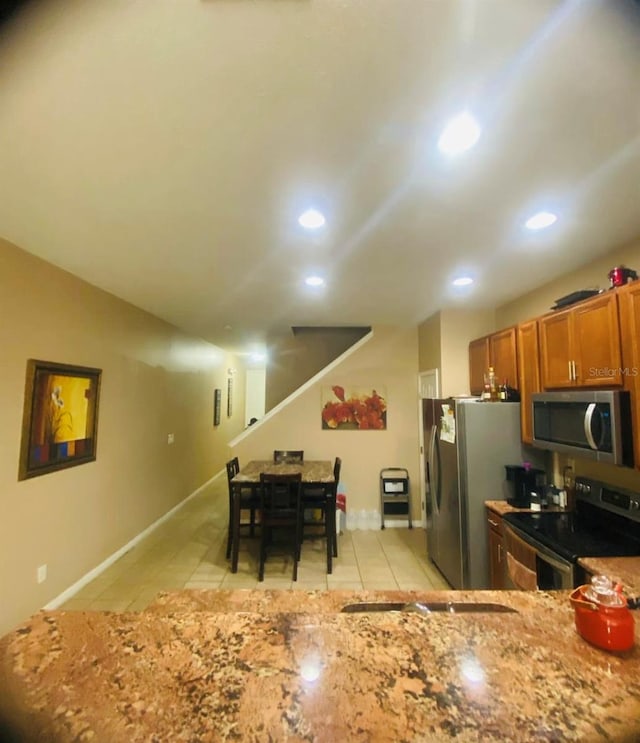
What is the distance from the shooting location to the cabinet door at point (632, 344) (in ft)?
6.20

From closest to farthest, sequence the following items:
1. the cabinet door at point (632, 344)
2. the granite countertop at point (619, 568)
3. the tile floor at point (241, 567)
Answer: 1. the granite countertop at point (619, 568)
2. the cabinet door at point (632, 344)
3. the tile floor at point (241, 567)

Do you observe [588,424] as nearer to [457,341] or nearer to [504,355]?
[504,355]

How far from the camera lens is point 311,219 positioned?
210 cm

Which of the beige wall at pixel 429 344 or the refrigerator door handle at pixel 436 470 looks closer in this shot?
the refrigerator door handle at pixel 436 470

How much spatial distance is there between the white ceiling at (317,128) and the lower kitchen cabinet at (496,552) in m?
1.97

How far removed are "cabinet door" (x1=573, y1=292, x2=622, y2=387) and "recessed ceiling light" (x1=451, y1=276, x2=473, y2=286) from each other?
0.96m

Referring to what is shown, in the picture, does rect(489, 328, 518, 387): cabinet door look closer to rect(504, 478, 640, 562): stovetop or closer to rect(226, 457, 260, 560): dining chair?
rect(504, 478, 640, 562): stovetop

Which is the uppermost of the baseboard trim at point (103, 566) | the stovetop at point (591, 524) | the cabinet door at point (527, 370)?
the cabinet door at point (527, 370)

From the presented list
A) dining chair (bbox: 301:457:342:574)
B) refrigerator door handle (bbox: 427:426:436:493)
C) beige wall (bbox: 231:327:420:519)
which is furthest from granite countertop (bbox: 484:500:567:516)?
beige wall (bbox: 231:327:420:519)

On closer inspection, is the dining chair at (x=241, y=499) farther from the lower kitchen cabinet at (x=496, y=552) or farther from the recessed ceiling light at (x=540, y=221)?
the recessed ceiling light at (x=540, y=221)

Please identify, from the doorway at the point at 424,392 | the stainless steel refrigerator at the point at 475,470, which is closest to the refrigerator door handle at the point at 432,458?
the stainless steel refrigerator at the point at 475,470

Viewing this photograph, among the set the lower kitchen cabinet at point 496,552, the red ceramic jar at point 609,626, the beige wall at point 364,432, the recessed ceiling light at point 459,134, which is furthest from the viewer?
the beige wall at point 364,432

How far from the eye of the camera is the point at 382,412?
4.91 m

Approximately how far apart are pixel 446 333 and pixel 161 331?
361 centimetres
